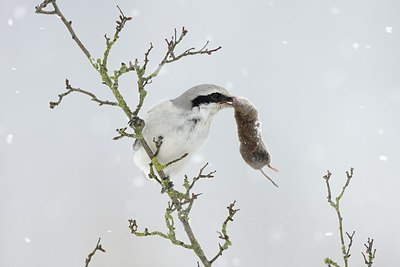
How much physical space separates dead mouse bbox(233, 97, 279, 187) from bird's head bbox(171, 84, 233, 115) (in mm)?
74

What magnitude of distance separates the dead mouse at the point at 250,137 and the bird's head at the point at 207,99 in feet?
0.24

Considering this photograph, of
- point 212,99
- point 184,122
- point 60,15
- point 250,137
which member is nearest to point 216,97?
point 212,99

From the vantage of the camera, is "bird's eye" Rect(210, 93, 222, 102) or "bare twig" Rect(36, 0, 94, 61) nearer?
"bare twig" Rect(36, 0, 94, 61)

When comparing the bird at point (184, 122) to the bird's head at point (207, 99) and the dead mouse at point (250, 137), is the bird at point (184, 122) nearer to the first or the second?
the bird's head at point (207, 99)

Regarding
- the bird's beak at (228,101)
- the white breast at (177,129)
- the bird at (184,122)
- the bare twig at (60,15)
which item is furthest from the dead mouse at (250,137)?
the bare twig at (60,15)

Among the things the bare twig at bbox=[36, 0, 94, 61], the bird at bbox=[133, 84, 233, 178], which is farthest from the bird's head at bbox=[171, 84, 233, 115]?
the bare twig at bbox=[36, 0, 94, 61]

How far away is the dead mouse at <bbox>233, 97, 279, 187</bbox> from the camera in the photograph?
2548mm

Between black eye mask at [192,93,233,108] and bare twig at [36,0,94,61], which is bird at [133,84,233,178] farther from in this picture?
bare twig at [36,0,94,61]

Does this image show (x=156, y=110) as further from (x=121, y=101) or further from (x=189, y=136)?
(x=121, y=101)

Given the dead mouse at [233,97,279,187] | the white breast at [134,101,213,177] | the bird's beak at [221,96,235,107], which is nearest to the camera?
the dead mouse at [233,97,279,187]

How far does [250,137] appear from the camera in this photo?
2637mm

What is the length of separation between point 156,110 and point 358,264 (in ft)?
30.6

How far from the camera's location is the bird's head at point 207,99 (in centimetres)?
283

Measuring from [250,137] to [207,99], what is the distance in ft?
1.15
